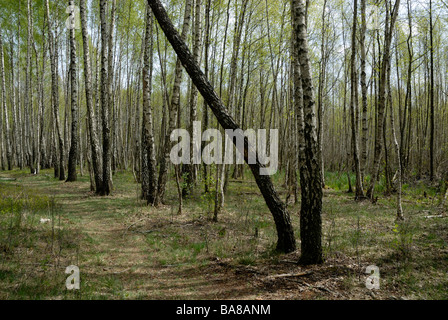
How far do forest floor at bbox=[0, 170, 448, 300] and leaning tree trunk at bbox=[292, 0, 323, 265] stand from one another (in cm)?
33

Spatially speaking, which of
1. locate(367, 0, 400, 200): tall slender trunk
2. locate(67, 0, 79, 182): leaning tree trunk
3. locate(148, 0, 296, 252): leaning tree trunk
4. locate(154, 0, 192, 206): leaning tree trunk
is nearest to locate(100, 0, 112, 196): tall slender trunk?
locate(67, 0, 79, 182): leaning tree trunk

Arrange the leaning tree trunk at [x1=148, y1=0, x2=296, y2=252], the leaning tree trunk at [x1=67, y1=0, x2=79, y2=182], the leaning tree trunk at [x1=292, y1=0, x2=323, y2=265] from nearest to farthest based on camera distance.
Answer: the leaning tree trunk at [x1=292, y1=0, x2=323, y2=265] < the leaning tree trunk at [x1=148, y1=0, x2=296, y2=252] < the leaning tree trunk at [x1=67, y1=0, x2=79, y2=182]

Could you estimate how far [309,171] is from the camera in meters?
3.86

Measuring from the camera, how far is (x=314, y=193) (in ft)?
12.6

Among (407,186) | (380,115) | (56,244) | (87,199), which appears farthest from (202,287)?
(407,186)

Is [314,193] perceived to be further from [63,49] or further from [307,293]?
[63,49]

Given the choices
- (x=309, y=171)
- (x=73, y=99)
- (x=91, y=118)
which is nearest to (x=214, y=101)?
(x=309, y=171)

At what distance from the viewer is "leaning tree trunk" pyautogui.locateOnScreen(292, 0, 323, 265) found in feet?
12.5

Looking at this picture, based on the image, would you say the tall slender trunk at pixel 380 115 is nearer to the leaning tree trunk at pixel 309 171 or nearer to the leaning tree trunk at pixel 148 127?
the leaning tree trunk at pixel 309 171

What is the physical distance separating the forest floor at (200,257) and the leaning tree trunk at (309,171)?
329 millimetres

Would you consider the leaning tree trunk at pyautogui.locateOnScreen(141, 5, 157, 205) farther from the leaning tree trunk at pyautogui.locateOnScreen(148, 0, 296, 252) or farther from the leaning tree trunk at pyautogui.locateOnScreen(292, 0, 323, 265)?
the leaning tree trunk at pyautogui.locateOnScreen(292, 0, 323, 265)

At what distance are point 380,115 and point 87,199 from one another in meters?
9.73

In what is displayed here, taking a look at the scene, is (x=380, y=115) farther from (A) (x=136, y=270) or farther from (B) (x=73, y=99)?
(B) (x=73, y=99)

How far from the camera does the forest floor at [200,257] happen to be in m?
3.35
